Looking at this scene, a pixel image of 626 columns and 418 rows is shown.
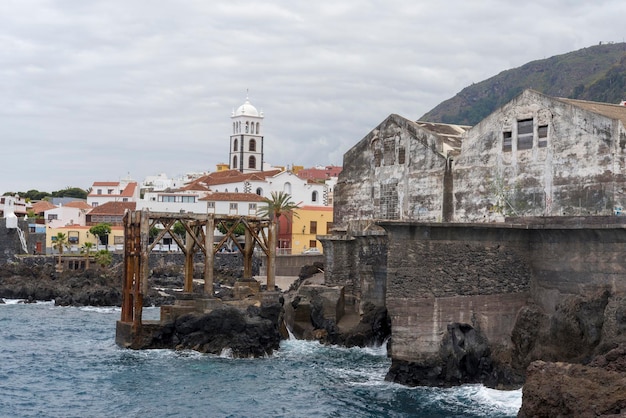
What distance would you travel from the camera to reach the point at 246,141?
12256 centimetres

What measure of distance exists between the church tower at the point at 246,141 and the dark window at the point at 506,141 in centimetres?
9075

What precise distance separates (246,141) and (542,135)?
306ft

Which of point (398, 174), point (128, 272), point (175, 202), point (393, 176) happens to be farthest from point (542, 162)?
point (175, 202)

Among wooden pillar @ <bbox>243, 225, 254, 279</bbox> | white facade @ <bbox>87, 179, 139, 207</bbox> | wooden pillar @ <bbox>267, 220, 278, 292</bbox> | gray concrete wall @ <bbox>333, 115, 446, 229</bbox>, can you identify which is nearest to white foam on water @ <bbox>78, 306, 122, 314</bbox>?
wooden pillar @ <bbox>243, 225, 254, 279</bbox>

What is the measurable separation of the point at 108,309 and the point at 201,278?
1587 centimetres

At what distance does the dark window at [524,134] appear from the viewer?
3178 centimetres

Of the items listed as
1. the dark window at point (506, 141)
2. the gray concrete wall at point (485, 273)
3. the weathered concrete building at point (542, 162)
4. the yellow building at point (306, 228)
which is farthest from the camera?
the yellow building at point (306, 228)

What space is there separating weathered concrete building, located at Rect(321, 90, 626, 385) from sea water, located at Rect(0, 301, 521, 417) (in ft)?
5.46

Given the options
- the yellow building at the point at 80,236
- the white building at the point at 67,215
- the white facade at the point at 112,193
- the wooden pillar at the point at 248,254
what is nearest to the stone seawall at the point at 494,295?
the wooden pillar at the point at 248,254

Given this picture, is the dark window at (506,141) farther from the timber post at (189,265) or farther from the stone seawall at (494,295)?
the timber post at (189,265)

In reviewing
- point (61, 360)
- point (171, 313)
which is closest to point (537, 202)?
point (171, 313)

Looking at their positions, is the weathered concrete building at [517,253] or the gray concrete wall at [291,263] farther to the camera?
the gray concrete wall at [291,263]

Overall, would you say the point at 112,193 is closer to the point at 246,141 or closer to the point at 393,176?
the point at 246,141

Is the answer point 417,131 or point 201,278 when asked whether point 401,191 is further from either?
point 201,278
